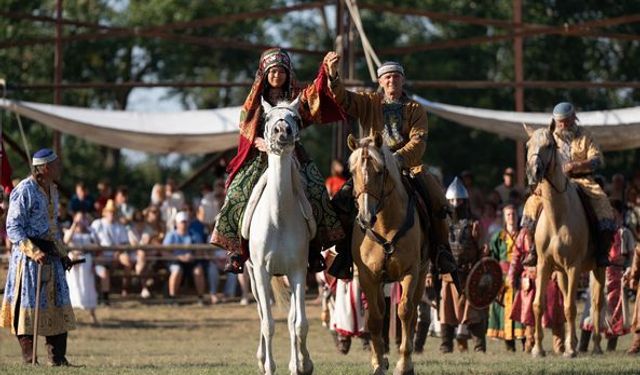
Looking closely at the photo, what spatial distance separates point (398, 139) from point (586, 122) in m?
9.71

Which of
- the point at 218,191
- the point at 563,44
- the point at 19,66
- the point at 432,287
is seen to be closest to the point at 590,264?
the point at 432,287

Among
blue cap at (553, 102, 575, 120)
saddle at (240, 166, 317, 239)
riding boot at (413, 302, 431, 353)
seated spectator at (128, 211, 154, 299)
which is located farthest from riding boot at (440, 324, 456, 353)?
seated spectator at (128, 211, 154, 299)

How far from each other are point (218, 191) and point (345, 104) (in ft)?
41.9

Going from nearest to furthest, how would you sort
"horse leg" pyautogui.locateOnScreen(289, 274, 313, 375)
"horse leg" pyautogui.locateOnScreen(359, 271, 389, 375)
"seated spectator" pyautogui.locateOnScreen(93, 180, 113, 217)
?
"horse leg" pyautogui.locateOnScreen(289, 274, 313, 375) < "horse leg" pyautogui.locateOnScreen(359, 271, 389, 375) < "seated spectator" pyautogui.locateOnScreen(93, 180, 113, 217)

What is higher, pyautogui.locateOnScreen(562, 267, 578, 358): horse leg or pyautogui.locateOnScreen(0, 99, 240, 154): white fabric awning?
pyautogui.locateOnScreen(0, 99, 240, 154): white fabric awning

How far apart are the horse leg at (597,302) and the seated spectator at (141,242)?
940 cm

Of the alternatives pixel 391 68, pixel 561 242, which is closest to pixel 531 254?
pixel 561 242

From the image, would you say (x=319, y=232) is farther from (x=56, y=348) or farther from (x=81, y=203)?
(x=81, y=203)

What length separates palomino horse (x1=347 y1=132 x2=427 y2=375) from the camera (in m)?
14.0

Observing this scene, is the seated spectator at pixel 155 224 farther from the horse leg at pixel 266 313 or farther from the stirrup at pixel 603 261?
the horse leg at pixel 266 313

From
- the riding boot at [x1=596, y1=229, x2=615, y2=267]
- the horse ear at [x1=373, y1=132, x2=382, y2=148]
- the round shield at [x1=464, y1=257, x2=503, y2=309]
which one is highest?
the horse ear at [x1=373, y1=132, x2=382, y2=148]

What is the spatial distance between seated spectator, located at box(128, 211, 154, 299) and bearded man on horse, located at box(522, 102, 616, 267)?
943cm

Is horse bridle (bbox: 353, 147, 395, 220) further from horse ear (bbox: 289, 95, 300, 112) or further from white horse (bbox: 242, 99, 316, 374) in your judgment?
horse ear (bbox: 289, 95, 300, 112)

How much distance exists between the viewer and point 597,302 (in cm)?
1858
